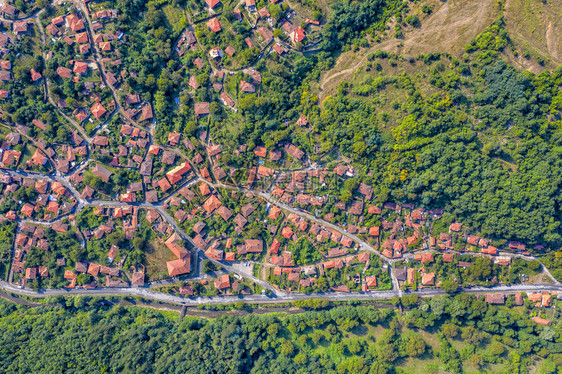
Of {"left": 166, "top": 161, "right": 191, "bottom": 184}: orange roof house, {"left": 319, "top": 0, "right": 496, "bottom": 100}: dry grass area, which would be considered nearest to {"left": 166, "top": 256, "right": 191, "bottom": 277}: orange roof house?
{"left": 166, "top": 161, "right": 191, "bottom": 184}: orange roof house

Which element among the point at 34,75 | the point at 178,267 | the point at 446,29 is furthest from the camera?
the point at 178,267

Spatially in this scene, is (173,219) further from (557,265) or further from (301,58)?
(557,265)

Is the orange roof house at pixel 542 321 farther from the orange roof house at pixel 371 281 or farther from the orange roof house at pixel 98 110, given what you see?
the orange roof house at pixel 98 110

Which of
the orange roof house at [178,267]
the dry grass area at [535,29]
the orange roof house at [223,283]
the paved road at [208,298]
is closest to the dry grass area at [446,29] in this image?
the dry grass area at [535,29]

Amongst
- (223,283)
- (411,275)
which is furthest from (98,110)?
(411,275)

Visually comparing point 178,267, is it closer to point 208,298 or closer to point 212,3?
point 208,298
